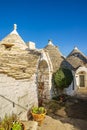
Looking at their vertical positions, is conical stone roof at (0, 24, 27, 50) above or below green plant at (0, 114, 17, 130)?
above

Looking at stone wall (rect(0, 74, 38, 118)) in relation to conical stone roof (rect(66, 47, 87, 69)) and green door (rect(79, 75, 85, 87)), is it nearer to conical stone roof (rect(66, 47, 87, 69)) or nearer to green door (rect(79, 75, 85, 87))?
conical stone roof (rect(66, 47, 87, 69))

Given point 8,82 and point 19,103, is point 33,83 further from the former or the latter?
point 8,82

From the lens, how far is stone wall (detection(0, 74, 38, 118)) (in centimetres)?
651

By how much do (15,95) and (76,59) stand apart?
1655cm

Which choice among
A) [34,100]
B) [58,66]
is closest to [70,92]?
[58,66]

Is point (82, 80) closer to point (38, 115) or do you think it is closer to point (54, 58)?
point (54, 58)

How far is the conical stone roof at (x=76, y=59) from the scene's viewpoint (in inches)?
875

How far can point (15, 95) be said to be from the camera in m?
7.41

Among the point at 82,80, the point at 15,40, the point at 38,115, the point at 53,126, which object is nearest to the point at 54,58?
the point at 15,40

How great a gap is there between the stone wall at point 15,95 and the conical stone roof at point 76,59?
13.4m

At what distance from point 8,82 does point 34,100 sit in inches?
134

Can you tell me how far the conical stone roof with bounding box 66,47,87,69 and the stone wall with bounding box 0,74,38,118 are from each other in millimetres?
13363

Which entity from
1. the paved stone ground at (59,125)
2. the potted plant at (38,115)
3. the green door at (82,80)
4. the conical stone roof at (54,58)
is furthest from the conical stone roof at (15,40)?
the green door at (82,80)

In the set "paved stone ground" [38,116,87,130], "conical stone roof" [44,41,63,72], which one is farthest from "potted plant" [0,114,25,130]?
"conical stone roof" [44,41,63,72]
